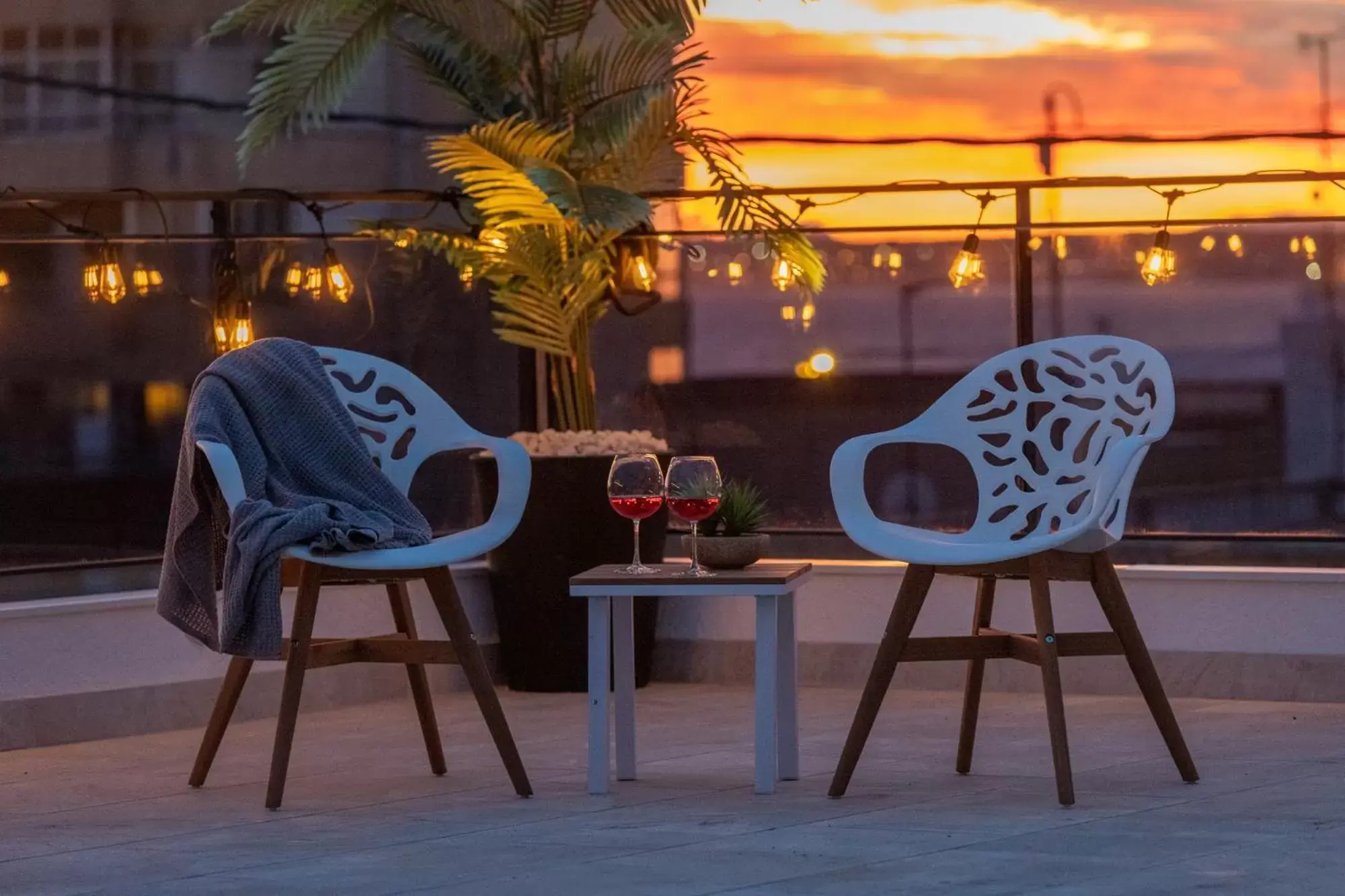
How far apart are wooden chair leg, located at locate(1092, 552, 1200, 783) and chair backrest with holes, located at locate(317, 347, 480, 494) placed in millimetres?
1259

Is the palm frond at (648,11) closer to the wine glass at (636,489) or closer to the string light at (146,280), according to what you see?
the string light at (146,280)

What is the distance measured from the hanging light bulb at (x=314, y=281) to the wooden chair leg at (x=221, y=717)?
1693 mm

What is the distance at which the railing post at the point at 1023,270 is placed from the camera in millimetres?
4949

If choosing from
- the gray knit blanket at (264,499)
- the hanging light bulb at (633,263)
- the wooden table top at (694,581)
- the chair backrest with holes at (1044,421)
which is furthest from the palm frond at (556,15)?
the wooden table top at (694,581)

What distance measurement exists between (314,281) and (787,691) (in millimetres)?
2062

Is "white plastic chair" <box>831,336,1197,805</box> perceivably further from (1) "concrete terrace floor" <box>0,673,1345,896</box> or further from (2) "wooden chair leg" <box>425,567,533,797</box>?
(2) "wooden chair leg" <box>425,567,533,797</box>

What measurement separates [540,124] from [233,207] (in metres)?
1.15

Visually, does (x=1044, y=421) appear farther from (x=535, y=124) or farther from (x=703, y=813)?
(x=535, y=124)

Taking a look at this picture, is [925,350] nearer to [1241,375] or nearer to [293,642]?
[1241,375]

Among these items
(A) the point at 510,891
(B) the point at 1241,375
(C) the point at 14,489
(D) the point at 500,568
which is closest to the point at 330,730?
(D) the point at 500,568

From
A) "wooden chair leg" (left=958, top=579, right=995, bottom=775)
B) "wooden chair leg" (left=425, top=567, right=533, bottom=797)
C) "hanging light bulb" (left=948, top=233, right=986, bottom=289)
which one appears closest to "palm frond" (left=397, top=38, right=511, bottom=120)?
"hanging light bulb" (left=948, top=233, right=986, bottom=289)

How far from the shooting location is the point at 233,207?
548 cm

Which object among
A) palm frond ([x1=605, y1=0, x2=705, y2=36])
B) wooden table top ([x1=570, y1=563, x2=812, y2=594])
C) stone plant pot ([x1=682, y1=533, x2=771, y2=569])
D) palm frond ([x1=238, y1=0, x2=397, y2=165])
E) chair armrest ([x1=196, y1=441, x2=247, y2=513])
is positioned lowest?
wooden table top ([x1=570, y1=563, x2=812, y2=594])

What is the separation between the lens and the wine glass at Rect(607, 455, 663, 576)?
11.5 ft
